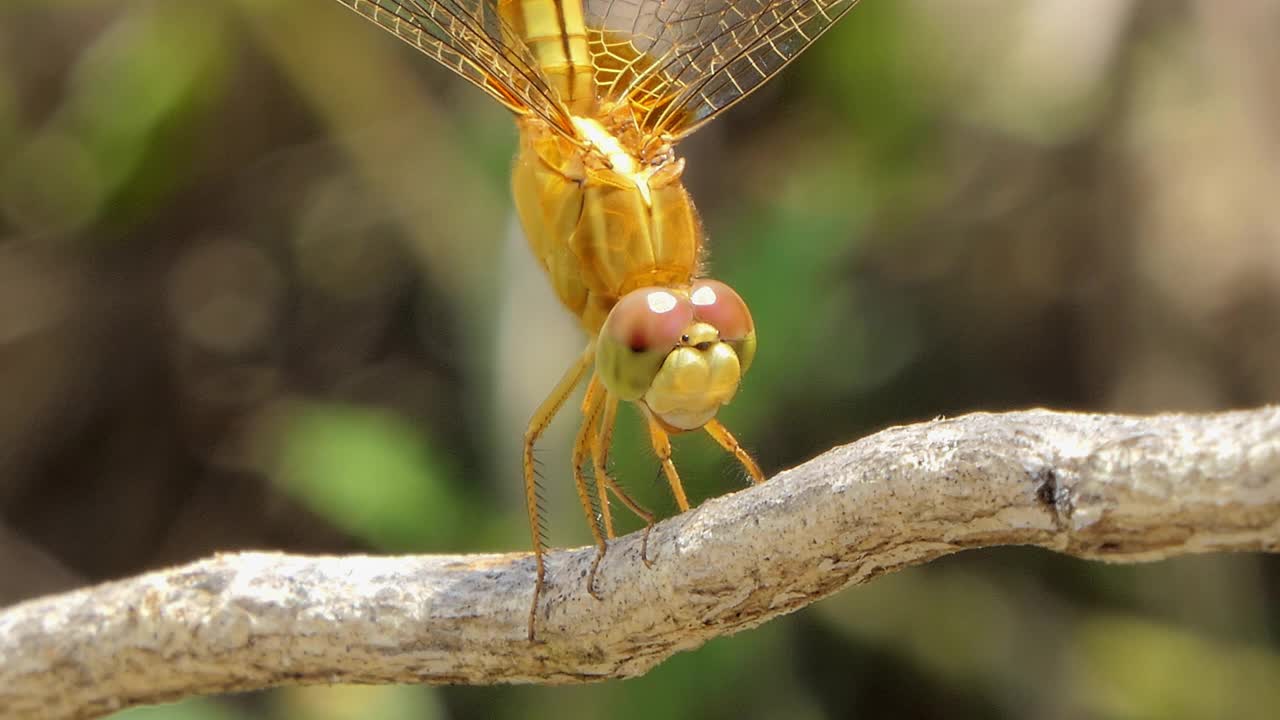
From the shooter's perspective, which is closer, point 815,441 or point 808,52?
point 815,441

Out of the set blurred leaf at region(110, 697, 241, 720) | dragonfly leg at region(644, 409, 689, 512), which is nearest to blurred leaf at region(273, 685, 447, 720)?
blurred leaf at region(110, 697, 241, 720)

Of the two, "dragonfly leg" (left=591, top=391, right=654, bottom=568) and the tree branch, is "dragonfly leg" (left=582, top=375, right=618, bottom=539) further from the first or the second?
the tree branch

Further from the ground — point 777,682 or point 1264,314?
point 1264,314

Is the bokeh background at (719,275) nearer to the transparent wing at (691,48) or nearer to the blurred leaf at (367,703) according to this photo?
the blurred leaf at (367,703)

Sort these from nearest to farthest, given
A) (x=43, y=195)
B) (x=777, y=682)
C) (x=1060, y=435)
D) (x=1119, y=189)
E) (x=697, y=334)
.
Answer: (x=1060, y=435) < (x=697, y=334) < (x=777, y=682) < (x=1119, y=189) < (x=43, y=195)

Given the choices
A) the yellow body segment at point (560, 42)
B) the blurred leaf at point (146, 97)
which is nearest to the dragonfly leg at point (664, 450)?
the yellow body segment at point (560, 42)

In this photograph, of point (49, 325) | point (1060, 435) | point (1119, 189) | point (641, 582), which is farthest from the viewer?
point (49, 325)

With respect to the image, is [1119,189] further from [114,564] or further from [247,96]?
[114,564]

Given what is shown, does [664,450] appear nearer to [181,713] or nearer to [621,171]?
[621,171]

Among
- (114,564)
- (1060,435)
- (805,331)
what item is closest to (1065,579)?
(805,331)
